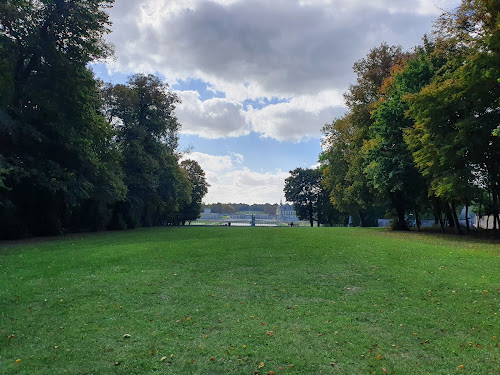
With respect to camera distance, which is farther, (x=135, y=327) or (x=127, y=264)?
(x=127, y=264)

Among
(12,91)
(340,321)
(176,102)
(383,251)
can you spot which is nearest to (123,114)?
(176,102)

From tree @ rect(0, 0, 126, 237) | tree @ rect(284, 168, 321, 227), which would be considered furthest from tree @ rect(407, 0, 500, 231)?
tree @ rect(284, 168, 321, 227)

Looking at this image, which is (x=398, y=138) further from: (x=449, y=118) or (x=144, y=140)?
(x=144, y=140)

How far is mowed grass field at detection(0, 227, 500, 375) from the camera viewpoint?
14.9ft

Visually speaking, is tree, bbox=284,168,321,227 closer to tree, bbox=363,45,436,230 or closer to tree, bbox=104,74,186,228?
tree, bbox=104,74,186,228

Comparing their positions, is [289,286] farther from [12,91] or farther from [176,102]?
[176,102]

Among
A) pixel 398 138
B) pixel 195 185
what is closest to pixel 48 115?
pixel 398 138

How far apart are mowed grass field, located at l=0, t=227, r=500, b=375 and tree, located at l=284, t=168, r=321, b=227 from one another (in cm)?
6474

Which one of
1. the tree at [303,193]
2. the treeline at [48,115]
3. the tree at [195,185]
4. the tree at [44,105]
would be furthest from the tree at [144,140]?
the tree at [303,193]

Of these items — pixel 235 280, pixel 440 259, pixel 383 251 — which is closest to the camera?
pixel 235 280

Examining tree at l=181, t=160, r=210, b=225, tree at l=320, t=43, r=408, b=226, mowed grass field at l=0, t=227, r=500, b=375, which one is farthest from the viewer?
tree at l=181, t=160, r=210, b=225

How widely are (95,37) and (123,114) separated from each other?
1320cm

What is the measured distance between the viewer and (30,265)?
1155cm

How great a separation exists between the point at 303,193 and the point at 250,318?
71.8 m
